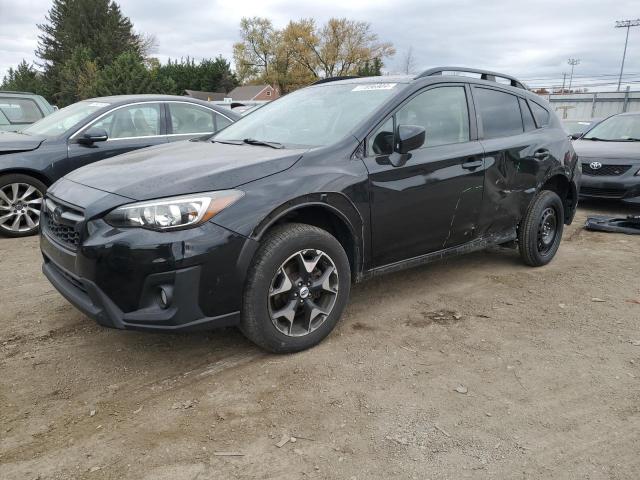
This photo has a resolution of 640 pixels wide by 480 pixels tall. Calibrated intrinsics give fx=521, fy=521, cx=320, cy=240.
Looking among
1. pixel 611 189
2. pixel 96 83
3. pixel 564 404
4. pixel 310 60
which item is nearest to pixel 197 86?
pixel 310 60

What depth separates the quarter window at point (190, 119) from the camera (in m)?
6.77

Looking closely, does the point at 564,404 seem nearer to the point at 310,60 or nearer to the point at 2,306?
the point at 2,306

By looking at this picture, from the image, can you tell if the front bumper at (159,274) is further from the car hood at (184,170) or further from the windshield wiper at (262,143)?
the windshield wiper at (262,143)

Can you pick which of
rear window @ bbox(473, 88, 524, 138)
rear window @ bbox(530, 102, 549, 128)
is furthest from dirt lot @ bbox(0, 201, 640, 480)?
rear window @ bbox(530, 102, 549, 128)

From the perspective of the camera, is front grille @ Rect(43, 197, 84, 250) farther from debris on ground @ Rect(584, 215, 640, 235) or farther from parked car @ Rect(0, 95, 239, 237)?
debris on ground @ Rect(584, 215, 640, 235)

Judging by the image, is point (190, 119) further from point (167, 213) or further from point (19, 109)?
point (167, 213)

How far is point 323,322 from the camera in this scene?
3260 mm

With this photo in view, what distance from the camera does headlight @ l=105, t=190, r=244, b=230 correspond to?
105 inches

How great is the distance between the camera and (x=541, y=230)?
496 cm

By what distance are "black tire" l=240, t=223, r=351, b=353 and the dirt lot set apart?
12cm

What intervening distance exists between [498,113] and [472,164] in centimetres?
75

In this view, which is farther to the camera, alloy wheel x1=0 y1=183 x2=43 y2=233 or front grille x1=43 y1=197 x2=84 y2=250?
alloy wheel x1=0 y1=183 x2=43 y2=233

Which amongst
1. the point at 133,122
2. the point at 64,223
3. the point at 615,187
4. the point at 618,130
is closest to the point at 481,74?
the point at 64,223

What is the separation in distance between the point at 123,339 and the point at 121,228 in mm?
1023
